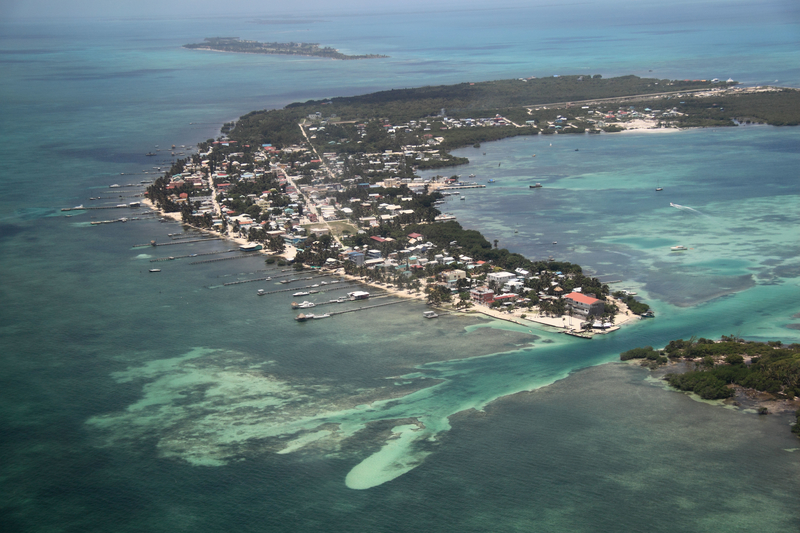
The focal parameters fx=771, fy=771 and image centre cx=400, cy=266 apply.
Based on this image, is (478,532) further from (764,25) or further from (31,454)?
(764,25)

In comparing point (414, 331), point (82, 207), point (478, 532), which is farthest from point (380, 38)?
point (478, 532)

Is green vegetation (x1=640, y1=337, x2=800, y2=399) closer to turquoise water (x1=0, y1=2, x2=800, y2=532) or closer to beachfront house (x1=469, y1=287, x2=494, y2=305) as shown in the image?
turquoise water (x1=0, y1=2, x2=800, y2=532)

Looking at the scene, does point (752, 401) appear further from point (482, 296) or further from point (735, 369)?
point (482, 296)

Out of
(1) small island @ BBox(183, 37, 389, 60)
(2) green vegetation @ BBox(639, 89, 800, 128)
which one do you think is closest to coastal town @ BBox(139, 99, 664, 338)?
(2) green vegetation @ BBox(639, 89, 800, 128)

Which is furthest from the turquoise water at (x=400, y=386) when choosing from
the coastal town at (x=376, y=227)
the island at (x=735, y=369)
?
the coastal town at (x=376, y=227)

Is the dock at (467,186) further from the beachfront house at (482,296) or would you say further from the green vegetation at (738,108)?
the green vegetation at (738,108)

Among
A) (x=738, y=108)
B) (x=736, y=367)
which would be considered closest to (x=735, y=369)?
(x=736, y=367)
